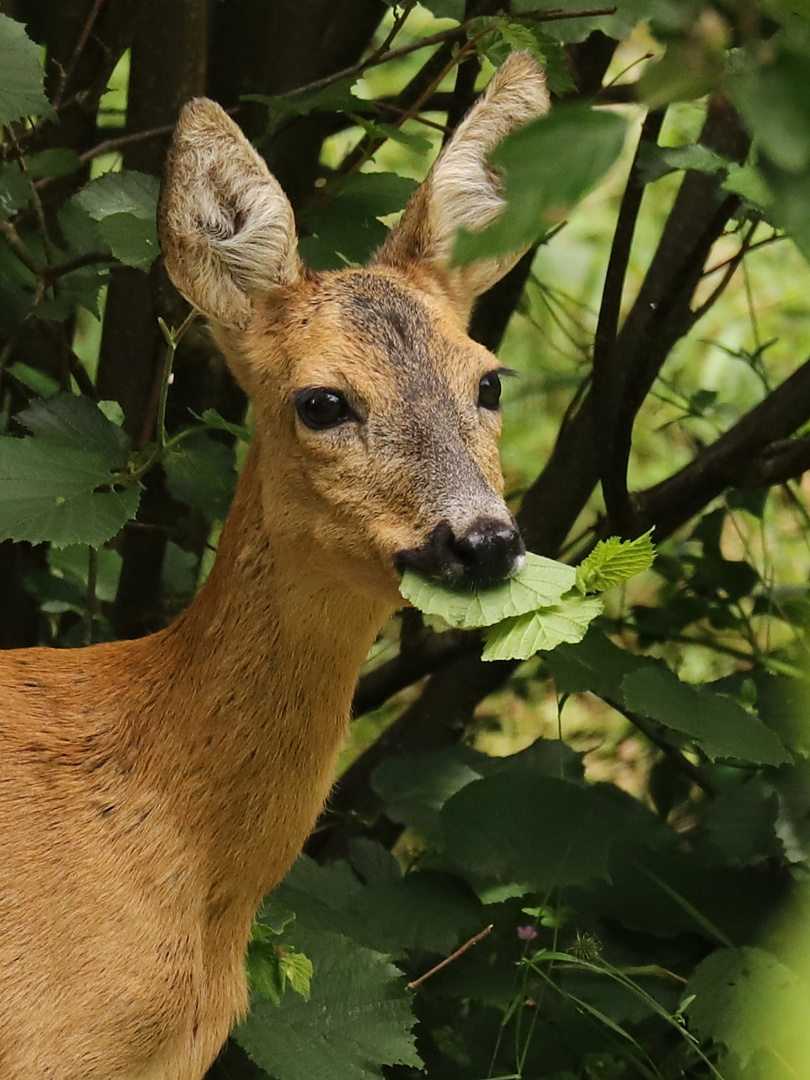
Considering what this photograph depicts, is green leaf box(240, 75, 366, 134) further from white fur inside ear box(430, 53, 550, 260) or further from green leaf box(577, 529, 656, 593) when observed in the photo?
green leaf box(577, 529, 656, 593)

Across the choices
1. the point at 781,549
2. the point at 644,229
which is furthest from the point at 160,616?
the point at 644,229

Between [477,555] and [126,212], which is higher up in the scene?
[126,212]

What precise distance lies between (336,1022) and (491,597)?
2.96ft

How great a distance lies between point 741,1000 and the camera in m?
2.17

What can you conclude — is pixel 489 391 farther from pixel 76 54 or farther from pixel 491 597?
pixel 76 54

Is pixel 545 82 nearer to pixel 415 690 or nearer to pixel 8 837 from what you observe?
pixel 8 837

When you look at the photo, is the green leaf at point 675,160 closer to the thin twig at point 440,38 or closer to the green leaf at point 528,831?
the thin twig at point 440,38

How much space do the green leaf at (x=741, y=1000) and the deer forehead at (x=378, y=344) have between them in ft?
3.34

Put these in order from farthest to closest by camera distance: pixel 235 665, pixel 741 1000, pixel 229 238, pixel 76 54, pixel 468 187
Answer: pixel 76 54 < pixel 741 1000 < pixel 468 187 < pixel 229 238 < pixel 235 665

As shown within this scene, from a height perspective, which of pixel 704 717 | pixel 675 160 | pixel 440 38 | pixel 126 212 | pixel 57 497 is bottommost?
pixel 704 717

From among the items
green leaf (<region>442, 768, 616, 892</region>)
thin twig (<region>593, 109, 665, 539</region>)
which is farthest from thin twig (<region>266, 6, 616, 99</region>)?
green leaf (<region>442, 768, 616, 892</region>)

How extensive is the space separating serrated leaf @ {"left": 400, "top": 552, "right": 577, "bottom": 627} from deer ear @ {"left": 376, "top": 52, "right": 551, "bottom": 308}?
0.62 metres

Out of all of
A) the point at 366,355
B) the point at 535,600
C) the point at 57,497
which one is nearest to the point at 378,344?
the point at 366,355

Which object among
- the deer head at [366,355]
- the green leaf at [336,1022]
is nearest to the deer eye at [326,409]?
the deer head at [366,355]
